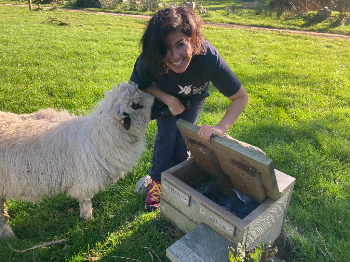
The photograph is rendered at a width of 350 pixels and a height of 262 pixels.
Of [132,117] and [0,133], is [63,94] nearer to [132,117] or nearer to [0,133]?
[0,133]

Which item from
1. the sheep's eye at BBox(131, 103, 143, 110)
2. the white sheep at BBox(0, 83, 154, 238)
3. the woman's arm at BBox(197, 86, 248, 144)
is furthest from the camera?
the sheep's eye at BBox(131, 103, 143, 110)

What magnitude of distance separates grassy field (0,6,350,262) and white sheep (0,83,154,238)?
395mm

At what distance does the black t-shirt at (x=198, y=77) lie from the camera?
228cm

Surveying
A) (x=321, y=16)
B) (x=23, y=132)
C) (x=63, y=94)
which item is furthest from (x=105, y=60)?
(x=321, y=16)

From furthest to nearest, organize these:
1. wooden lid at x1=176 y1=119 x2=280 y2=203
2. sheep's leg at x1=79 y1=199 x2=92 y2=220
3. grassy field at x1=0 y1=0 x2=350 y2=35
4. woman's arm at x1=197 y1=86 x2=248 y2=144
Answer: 1. grassy field at x1=0 y1=0 x2=350 y2=35
2. sheep's leg at x1=79 y1=199 x2=92 y2=220
3. woman's arm at x1=197 y1=86 x2=248 y2=144
4. wooden lid at x1=176 y1=119 x2=280 y2=203

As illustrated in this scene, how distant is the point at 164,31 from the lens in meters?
1.92

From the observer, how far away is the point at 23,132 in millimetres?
2430

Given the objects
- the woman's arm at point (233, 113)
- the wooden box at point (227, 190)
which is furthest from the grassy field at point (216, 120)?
the woman's arm at point (233, 113)

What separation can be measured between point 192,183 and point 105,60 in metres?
5.10

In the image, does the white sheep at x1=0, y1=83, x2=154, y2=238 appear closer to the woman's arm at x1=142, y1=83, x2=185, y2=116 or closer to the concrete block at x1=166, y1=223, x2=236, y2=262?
the woman's arm at x1=142, y1=83, x2=185, y2=116

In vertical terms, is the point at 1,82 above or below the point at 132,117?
below

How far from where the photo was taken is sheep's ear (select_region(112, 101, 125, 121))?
93.2 inches

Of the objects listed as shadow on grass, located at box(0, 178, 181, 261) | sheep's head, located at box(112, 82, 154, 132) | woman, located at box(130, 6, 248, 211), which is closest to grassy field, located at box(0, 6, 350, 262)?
shadow on grass, located at box(0, 178, 181, 261)

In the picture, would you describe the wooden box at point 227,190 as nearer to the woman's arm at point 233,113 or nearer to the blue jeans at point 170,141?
the woman's arm at point 233,113
